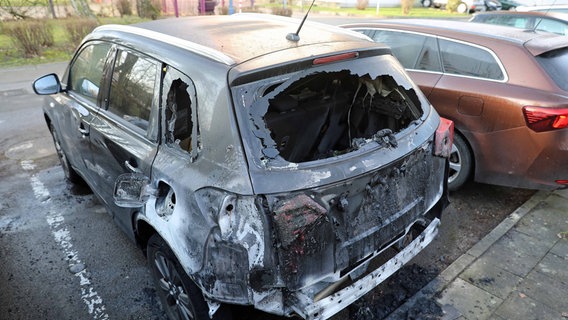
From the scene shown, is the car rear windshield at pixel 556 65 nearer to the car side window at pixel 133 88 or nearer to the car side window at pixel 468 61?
the car side window at pixel 468 61

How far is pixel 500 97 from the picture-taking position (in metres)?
3.65

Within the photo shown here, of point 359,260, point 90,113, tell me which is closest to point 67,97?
point 90,113

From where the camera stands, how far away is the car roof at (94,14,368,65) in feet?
7.65

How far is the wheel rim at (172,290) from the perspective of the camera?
91.4 inches

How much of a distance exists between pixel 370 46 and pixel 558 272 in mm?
2307

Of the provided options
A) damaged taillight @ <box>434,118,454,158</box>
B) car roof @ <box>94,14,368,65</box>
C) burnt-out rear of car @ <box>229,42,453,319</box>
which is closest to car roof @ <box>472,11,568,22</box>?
damaged taillight @ <box>434,118,454,158</box>

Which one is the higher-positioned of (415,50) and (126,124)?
(415,50)

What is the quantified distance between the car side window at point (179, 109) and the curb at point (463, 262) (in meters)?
1.79

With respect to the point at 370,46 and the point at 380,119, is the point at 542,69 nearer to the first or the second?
the point at 380,119

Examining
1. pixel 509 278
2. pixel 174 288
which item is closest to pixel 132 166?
pixel 174 288

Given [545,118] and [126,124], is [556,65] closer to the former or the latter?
[545,118]

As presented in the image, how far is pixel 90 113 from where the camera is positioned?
321 centimetres

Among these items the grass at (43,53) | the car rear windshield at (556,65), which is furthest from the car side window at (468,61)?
the grass at (43,53)

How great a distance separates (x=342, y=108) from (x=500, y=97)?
1612 mm
